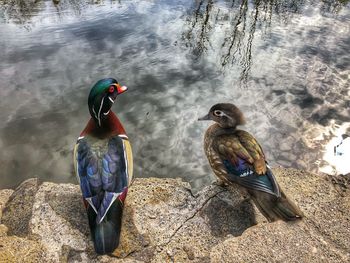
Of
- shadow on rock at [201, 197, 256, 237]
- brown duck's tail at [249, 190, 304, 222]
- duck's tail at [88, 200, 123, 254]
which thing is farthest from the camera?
shadow on rock at [201, 197, 256, 237]

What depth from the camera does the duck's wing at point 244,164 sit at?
3266 mm

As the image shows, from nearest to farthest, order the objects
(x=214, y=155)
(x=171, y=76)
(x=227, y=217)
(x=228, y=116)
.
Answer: (x=227, y=217)
(x=214, y=155)
(x=228, y=116)
(x=171, y=76)

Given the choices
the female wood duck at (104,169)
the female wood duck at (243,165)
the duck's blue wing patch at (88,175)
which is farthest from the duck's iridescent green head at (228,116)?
the duck's blue wing patch at (88,175)

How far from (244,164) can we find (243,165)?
0.05 feet

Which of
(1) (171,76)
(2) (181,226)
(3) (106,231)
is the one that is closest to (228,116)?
(2) (181,226)

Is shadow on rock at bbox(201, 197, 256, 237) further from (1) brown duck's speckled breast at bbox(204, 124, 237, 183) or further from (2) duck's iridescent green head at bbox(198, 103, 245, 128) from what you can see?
(2) duck's iridescent green head at bbox(198, 103, 245, 128)

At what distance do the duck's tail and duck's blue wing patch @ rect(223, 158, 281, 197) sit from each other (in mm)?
1276

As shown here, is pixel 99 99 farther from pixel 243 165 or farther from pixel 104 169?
pixel 243 165

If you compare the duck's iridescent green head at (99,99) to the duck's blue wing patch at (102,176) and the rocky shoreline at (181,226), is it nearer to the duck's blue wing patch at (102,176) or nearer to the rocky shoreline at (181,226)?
the duck's blue wing patch at (102,176)

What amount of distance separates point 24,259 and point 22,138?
2.64 m

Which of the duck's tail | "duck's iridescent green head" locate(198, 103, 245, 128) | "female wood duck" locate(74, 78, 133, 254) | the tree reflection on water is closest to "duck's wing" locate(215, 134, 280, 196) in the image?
"duck's iridescent green head" locate(198, 103, 245, 128)

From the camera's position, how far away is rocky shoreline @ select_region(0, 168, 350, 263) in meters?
3.02

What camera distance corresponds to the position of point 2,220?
347 centimetres

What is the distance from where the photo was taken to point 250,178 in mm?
3350
